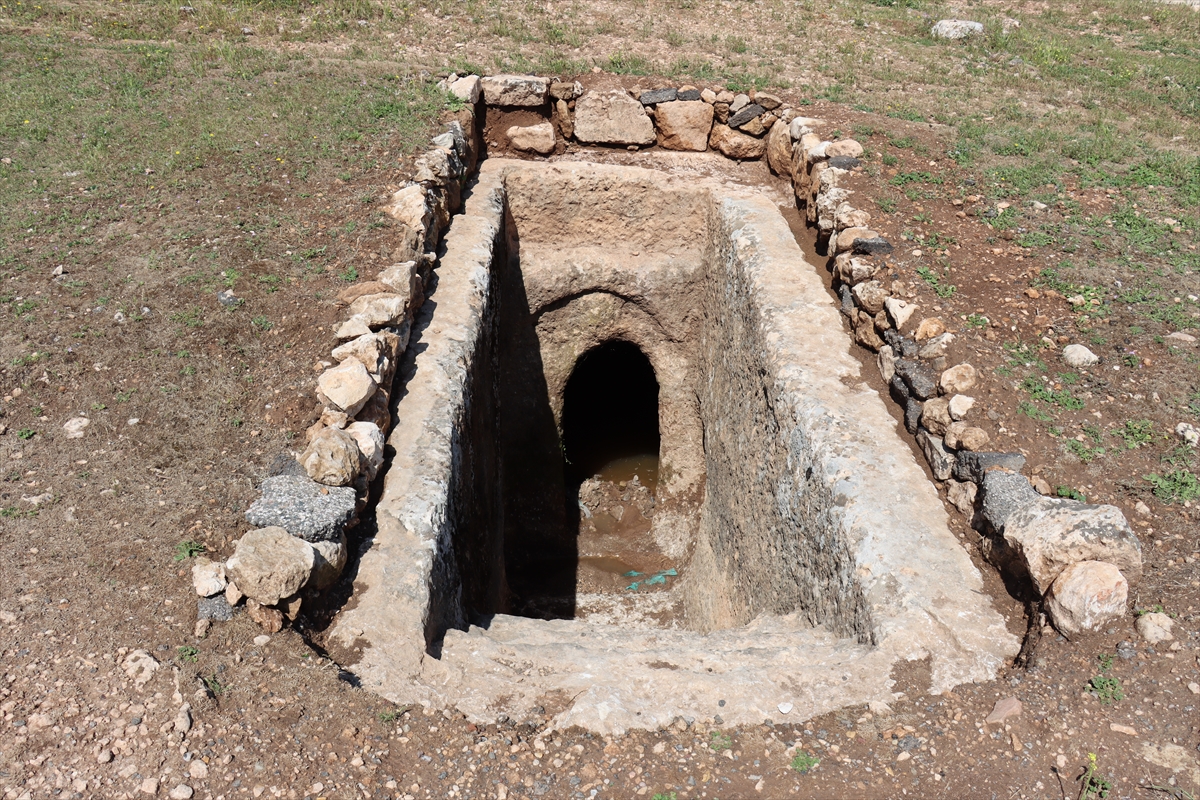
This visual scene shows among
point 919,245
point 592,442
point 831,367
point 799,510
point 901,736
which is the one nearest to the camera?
point 901,736

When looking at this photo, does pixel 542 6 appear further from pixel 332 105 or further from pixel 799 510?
pixel 799 510

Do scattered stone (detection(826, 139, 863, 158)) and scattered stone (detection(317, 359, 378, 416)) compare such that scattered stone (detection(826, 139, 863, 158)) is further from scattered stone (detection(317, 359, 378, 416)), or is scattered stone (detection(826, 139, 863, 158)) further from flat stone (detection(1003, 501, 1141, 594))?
scattered stone (detection(317, 359, 378, 416))

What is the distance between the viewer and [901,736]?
3.42 m

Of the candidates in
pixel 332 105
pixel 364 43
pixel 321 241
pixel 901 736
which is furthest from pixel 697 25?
pixel 901 736

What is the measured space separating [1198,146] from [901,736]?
324 inches

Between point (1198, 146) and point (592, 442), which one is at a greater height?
point (1198, 146)

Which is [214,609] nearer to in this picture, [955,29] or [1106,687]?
[1106,687]

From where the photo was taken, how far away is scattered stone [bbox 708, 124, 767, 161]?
924 cm

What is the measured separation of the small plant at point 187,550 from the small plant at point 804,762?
2.93 m

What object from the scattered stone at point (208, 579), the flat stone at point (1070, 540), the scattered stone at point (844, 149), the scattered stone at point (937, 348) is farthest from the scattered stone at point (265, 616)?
the scattered stone at point (844, 149)

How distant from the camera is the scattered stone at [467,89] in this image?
8906 millimetres

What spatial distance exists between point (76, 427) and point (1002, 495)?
5.20 metres

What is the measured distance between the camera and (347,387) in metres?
4.78

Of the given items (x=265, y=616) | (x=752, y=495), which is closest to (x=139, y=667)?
(x=265, y=616)
